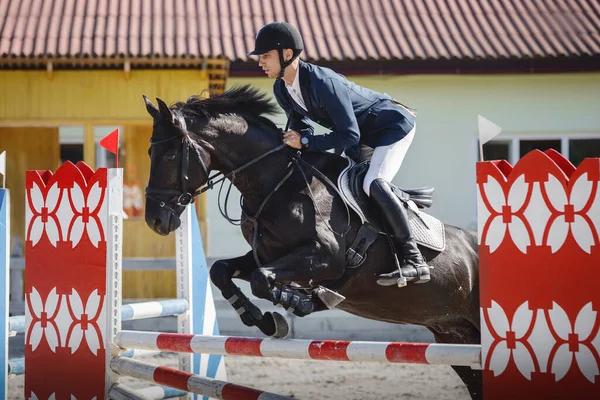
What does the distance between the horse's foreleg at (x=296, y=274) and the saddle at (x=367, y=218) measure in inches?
6.3

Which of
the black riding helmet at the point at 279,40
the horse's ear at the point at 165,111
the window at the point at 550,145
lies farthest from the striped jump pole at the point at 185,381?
the window at the point at 550,145

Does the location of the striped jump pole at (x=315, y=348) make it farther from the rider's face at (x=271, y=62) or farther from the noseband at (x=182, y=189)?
the rider's face at (x=271, y=62)

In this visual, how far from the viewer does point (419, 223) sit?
15.0 feet

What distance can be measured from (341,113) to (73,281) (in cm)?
144

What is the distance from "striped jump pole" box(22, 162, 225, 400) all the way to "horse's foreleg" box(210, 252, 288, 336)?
0.49 metres

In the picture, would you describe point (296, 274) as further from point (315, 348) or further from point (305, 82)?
point (305, 82)

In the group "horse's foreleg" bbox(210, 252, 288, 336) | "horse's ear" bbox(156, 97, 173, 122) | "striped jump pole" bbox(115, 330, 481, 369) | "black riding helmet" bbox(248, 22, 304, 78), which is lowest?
"striped jump pole" bbox(115, 330, 481, 369)

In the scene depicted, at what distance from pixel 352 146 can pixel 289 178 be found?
348mm

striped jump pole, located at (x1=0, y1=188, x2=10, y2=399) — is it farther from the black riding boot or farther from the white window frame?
the white window frame

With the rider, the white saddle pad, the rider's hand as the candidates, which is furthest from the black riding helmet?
the white saddle pad

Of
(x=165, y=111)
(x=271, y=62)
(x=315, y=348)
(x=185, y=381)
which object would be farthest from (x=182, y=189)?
(x=315, y=348)

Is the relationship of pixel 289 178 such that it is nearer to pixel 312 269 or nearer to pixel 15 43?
pixel 312 269

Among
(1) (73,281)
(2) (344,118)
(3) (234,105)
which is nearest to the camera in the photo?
(1) (73,281)

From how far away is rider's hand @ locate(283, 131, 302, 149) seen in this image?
432 centimetres
